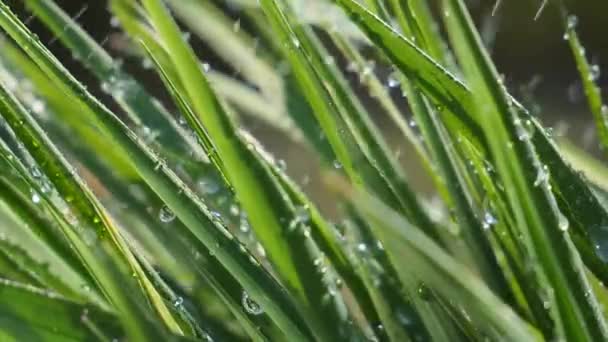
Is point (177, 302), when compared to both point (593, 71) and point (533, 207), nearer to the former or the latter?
point (533, 207)

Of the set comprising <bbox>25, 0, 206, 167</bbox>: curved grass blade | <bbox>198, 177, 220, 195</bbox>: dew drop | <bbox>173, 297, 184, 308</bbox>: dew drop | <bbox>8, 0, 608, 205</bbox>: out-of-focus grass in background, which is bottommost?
<bbox>173, 297, 184, 308</bbox>: dew drop

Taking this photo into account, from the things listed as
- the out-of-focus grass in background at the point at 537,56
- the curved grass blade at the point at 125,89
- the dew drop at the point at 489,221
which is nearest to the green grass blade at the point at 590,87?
Answer: the dew drop at the point at 489,221

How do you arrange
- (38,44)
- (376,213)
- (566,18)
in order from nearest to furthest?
(376,213)
(38,44)
(566,18)

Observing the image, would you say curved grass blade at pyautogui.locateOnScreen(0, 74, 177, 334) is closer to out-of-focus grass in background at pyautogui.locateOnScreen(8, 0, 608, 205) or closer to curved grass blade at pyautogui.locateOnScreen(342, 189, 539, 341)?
curved grass blade at pyautogui.locateOnScreen(342, 189, 539, 341)

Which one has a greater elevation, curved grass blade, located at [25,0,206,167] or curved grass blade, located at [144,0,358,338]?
curved grass blade, located at [25,0,206,167]

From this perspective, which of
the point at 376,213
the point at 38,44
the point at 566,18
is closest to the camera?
the point at 376,213

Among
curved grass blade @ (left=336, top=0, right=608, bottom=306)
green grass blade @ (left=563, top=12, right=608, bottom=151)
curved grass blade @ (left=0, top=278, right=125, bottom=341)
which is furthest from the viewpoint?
green grass blade @ (left=563, top=12, right=608, bottom=151)

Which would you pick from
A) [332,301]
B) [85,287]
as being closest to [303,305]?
[332,301]

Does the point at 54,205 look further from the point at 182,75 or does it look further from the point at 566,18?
the point at 566,18

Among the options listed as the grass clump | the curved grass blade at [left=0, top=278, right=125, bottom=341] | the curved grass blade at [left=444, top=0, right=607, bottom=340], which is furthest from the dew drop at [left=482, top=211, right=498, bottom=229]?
the curved grass blade at [left=0, top=278, right=125, bottom=341]
